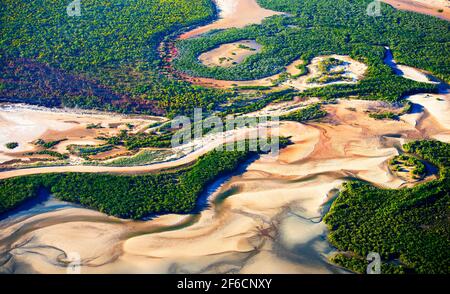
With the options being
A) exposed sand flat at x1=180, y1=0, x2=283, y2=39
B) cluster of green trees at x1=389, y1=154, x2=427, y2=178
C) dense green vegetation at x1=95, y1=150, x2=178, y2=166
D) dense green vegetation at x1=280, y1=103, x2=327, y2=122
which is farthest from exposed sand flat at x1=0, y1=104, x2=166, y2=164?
cluster of green trees at x1=389, y1=154, x2=427, y2=178

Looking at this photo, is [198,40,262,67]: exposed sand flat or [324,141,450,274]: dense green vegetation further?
[198,40,262,67]: exposed sand flat

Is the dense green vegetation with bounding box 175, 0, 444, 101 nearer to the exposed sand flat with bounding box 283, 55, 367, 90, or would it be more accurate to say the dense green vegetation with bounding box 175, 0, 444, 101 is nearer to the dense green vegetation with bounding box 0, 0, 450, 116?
the dense green vegetation with bounding box 0, 0, 450, 116

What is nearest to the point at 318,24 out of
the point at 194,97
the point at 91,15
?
the point at 194,97

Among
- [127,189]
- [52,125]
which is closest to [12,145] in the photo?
[52,125]

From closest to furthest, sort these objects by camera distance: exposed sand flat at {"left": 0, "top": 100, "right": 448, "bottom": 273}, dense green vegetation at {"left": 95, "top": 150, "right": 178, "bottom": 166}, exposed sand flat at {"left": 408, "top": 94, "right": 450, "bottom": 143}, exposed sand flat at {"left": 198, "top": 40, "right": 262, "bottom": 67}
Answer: exposed sand flat at {"left": 0, "top": 100, "right": 448, "bottom": 273}, dense green vegetation at {"left": 95, "top": 150, "right": 178, "bottom": 166}, exposed sand flat at {"left": 408, "top": 94, "right": 450, "bottom": 143}, exposed sand flat at {"left": 198, "top": 40, "right": 262, "bottom": 67}

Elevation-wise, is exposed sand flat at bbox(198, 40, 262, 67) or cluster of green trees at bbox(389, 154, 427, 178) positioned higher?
exposed sand flat at bbox(198, 40, 262, 67)

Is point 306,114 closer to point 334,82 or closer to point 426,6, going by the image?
point 334,82

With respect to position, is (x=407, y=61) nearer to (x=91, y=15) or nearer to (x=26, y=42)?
(x=91, y=15)
